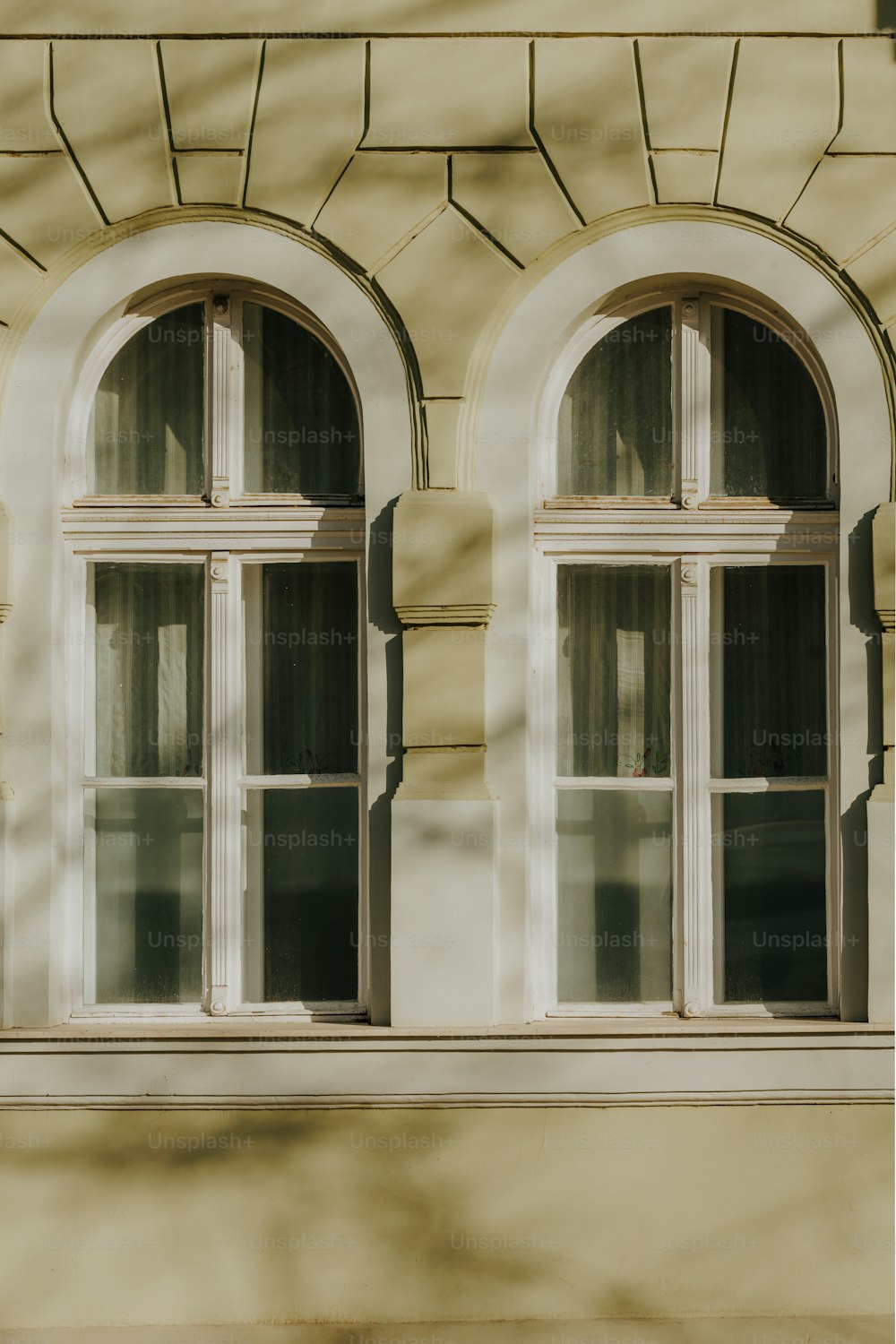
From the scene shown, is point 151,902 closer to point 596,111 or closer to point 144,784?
point 144,784

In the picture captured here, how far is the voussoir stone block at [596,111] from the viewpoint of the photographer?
4387mm

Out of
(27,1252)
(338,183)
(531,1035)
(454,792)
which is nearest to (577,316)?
(338,183)

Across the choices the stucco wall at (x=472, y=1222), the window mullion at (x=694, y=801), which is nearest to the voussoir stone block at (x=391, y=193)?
the window mullion at (x=694, y=801)

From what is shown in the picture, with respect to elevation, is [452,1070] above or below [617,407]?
below

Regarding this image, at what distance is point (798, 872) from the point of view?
4562 millimetres

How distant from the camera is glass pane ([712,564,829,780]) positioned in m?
4.59

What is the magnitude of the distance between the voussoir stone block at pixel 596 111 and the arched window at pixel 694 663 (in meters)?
0.47

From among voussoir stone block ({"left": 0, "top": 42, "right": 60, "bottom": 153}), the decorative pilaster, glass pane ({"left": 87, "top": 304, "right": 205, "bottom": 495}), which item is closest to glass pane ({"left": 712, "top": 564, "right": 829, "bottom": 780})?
the decorative pilaster

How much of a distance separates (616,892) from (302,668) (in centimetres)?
145

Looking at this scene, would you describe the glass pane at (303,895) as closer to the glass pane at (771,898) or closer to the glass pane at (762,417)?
the glass pane at (771,898)

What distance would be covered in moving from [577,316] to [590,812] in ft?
6.03

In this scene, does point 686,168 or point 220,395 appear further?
point 220,395

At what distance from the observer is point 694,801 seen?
4.56 meters

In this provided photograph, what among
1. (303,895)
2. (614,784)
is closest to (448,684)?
(614,784)
